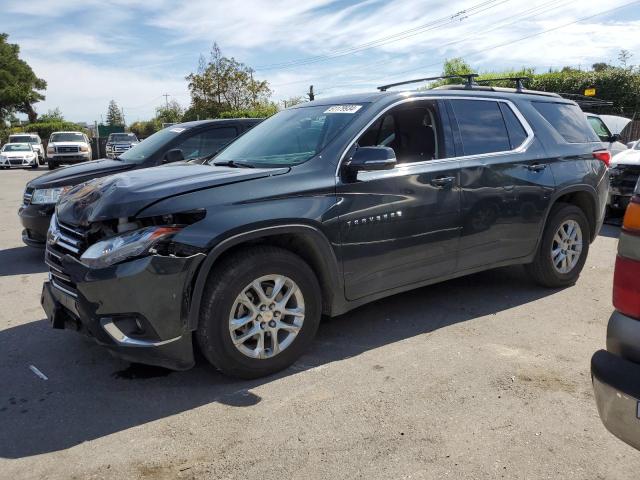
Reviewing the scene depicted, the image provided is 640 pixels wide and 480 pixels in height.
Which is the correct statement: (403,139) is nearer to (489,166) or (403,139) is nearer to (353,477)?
(489,166)

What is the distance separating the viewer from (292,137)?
4.33 m

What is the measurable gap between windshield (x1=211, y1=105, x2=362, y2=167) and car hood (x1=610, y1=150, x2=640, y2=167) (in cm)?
663

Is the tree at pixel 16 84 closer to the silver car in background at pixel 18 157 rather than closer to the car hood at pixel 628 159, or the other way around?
the silver car in background at pixel 18 157

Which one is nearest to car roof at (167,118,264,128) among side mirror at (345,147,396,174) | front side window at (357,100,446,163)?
front side window at (357,100,446,163)

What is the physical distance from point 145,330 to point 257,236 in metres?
0.85

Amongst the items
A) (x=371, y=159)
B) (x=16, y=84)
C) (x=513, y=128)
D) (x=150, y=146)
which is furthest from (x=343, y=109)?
(x=16, y=84)

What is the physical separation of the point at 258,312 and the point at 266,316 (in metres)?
0.06

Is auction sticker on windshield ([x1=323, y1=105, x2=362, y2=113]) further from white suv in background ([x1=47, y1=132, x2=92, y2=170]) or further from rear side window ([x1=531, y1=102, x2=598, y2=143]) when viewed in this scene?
white suv in background ([x1=47, y1=132, x2=92, y2=170])

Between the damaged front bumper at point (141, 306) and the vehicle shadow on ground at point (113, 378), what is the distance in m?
0.31

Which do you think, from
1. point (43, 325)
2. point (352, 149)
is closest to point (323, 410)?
point (352, 149)

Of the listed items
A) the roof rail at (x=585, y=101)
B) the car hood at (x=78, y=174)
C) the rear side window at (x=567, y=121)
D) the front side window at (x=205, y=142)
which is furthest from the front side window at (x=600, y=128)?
the car hood at (x=78, y=174)

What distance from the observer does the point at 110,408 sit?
3.24m

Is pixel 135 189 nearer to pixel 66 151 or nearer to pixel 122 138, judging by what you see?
pixel 66 151

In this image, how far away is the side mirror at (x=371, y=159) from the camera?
3.73 metres
